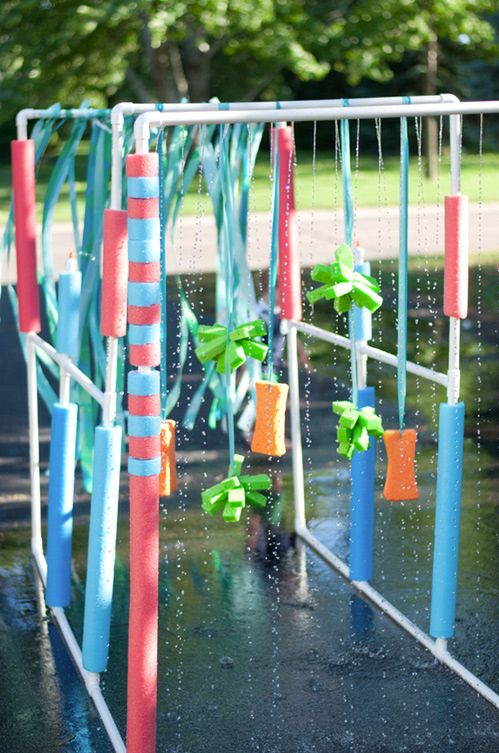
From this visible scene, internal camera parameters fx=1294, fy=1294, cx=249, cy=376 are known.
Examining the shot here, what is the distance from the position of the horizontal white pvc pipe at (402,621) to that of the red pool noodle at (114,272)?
1.86 metres

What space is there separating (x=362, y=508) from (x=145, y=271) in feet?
6.72

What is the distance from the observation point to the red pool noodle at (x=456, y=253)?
4547 millimetres

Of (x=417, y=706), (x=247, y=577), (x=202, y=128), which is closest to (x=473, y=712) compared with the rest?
(x=417, y=706)

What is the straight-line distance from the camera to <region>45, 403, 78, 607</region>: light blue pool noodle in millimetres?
5137

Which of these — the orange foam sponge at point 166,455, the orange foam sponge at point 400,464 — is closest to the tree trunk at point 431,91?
the orange foam sponge at point 400,464

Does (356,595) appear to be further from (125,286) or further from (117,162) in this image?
(117,162)

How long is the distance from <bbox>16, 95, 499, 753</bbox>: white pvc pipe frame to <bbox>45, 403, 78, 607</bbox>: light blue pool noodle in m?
0.16

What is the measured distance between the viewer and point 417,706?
462 cm

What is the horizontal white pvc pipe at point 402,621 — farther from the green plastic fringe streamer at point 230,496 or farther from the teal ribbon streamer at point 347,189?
the green plastic fringe streamer at point 230,496

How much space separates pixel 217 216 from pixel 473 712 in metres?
2.23

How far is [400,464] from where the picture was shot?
4672mm

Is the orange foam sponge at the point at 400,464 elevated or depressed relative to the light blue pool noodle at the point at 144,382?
depressed

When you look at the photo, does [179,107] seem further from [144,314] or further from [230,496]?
[230,496]

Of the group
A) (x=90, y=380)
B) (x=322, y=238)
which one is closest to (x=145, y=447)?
(x=90, y=380)
